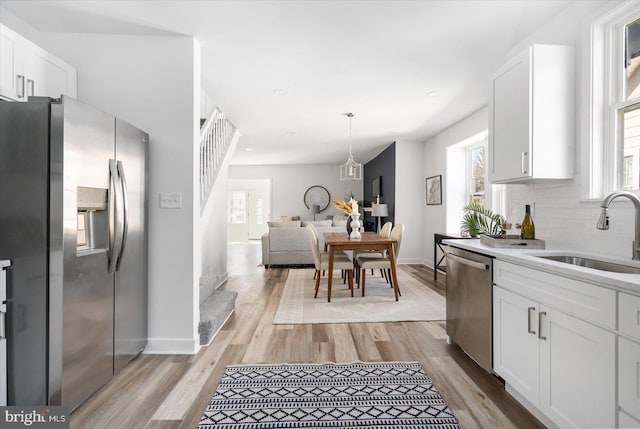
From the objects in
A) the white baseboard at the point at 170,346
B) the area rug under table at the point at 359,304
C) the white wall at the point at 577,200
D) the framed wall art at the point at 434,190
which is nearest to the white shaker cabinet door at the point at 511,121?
the white wall at the point at 577,200

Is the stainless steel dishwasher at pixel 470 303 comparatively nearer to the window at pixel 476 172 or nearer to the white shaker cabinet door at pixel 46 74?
the window at pixel 476 172

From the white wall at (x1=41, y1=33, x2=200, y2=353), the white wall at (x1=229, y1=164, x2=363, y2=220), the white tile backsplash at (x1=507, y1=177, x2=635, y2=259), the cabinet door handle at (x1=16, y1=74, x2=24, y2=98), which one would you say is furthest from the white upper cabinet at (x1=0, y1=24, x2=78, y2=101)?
the white wall at (x1=229, y1=164, x2=363, y2=220)

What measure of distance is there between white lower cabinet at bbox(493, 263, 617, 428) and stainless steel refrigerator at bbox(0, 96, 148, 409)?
2441mm

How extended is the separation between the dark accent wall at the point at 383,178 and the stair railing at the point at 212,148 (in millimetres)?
3579

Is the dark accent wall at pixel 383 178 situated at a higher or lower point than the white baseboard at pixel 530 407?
higher

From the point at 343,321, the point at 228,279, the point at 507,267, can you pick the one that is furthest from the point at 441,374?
the point at 228,279

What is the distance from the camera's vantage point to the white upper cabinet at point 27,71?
1.89 m

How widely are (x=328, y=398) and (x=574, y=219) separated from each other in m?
1.98

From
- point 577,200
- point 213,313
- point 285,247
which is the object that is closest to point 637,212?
point 577,200

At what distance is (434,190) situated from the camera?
615 cm

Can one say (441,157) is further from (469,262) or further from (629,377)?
(629,377)

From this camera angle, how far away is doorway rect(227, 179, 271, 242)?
1188cm

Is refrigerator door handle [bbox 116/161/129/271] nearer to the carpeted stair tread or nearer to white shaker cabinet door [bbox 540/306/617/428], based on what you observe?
the carpeted stair tread

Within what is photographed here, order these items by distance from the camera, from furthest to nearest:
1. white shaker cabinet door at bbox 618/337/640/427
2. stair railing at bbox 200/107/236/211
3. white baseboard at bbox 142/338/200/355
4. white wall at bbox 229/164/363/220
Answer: white wall at bbox 229/164/363/220 < stair railing at bbox 200/107/236/211 < white baseboard at bbox 142/338/200/355 < white shaker cabinet door at bbox 618/337/640/427
